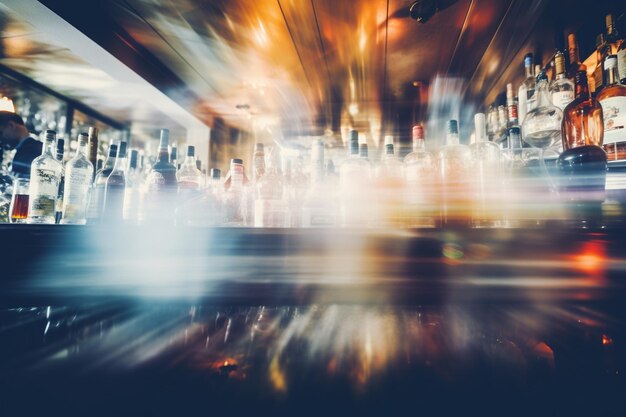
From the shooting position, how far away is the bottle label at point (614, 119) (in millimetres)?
870

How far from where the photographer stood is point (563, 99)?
3.44ft

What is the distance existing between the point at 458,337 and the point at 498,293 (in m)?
0.24

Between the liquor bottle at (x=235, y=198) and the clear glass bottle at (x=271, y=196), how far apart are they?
8cm

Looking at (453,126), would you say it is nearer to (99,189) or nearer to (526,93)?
(526,93)

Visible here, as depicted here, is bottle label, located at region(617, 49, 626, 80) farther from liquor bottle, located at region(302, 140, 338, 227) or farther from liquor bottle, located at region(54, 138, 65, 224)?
liquor bottle, located at region(54, 138, 65, 224)

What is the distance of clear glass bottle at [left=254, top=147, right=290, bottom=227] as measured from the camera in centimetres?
98

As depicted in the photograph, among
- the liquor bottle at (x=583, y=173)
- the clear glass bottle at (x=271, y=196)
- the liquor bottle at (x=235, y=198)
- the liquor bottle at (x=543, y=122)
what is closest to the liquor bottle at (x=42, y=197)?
the liquor bottle at (x=235, y=198)

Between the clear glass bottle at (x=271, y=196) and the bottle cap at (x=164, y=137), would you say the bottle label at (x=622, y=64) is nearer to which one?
the clear glass bottle at (x=271, y=196)

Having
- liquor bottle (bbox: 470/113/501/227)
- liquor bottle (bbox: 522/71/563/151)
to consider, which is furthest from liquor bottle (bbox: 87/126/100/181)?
liquor bottle (bbox: 522/71/563/151)

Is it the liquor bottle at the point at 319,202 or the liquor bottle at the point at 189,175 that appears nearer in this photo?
the liquor bottle at the point at 319,202

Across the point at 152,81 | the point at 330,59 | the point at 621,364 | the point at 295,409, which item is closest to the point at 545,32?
the point at 330,59

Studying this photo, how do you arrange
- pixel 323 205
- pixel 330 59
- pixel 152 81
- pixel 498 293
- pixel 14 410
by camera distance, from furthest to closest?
1. pixel 152 81
2. pixel 330 59
3. pixel 323 205
4. pixel 498 293
5. pixel 14 410

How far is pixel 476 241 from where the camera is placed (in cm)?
55

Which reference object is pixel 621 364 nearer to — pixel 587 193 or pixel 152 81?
pixel 587 193
